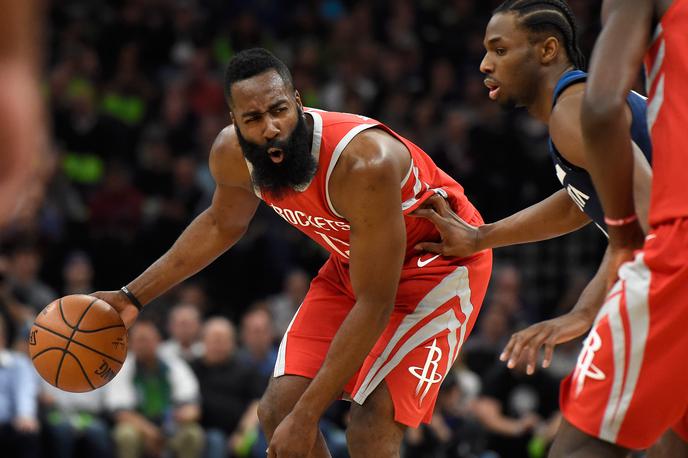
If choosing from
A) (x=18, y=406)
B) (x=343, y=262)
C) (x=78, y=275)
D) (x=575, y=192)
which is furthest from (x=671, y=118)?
(x=78, y=275)

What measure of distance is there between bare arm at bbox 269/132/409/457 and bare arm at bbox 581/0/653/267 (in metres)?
1.40

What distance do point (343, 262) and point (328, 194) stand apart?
1.79ft

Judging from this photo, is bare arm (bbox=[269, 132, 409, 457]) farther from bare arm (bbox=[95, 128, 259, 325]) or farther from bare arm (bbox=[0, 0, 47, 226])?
bare arm (bbox=[0, 0, 47, 226])

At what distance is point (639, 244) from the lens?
10.0 ft

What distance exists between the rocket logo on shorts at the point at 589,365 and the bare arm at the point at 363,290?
127cm

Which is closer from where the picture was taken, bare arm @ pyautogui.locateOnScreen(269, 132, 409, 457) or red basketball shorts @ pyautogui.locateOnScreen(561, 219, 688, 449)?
red basketball shorts @ pyautogui.locateOnScreen(561, 219, 688, 449)

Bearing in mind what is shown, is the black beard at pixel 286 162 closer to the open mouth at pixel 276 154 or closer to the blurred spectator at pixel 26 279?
the open mouth at pixel 276 154

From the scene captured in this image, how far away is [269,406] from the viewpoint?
4.60 metres

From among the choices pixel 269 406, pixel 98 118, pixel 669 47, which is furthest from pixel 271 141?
pixel 98 118

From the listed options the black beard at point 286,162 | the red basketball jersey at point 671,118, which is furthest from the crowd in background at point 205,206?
the red basketball jersey at point 671,118

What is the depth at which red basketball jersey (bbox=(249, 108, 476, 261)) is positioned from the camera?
14.6 feet

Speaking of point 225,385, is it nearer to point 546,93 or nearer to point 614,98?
point 546,93

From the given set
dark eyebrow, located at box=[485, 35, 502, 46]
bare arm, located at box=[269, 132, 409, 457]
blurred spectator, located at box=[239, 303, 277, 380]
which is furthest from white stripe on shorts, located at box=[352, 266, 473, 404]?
blurred spectator, located at box=[239, 303, 277, 380]

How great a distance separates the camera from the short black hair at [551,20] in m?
4.13
